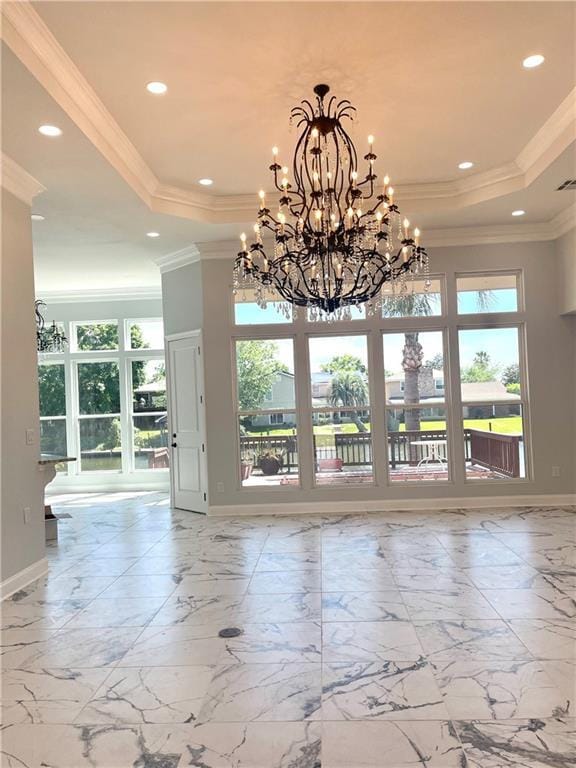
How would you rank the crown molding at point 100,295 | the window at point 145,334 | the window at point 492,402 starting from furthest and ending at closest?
1. the window at point 145,334
2. the crown molding at point 100,295
3. the window at point 492,402

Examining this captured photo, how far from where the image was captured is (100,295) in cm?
886

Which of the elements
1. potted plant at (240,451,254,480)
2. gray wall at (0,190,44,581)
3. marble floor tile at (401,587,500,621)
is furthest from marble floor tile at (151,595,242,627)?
potted plant at (240,451,254,480)

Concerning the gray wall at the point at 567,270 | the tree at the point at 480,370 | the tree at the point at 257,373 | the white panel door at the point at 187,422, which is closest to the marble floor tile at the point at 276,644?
the white panel door at the point at 187,422

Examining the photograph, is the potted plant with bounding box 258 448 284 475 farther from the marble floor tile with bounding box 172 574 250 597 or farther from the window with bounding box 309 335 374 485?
the marble floor tile with bounding box 172 574 250 597

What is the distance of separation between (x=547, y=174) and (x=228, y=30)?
3.12 metres

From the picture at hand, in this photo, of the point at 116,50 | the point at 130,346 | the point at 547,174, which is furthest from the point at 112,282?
the point at 547,174

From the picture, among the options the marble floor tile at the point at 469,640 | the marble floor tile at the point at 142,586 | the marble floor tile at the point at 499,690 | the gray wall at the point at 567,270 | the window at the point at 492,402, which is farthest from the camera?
the window at the point at 492,402

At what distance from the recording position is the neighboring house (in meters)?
6.41

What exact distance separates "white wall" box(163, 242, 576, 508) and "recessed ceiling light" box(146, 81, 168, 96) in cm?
286

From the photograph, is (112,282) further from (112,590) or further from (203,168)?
(112,590)

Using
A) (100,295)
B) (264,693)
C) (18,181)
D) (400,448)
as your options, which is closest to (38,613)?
(264,693)

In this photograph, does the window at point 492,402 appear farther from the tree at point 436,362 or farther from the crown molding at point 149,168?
the crown molding at point 149,168

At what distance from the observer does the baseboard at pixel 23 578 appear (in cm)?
381

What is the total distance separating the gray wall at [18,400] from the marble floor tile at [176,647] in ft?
4.86
